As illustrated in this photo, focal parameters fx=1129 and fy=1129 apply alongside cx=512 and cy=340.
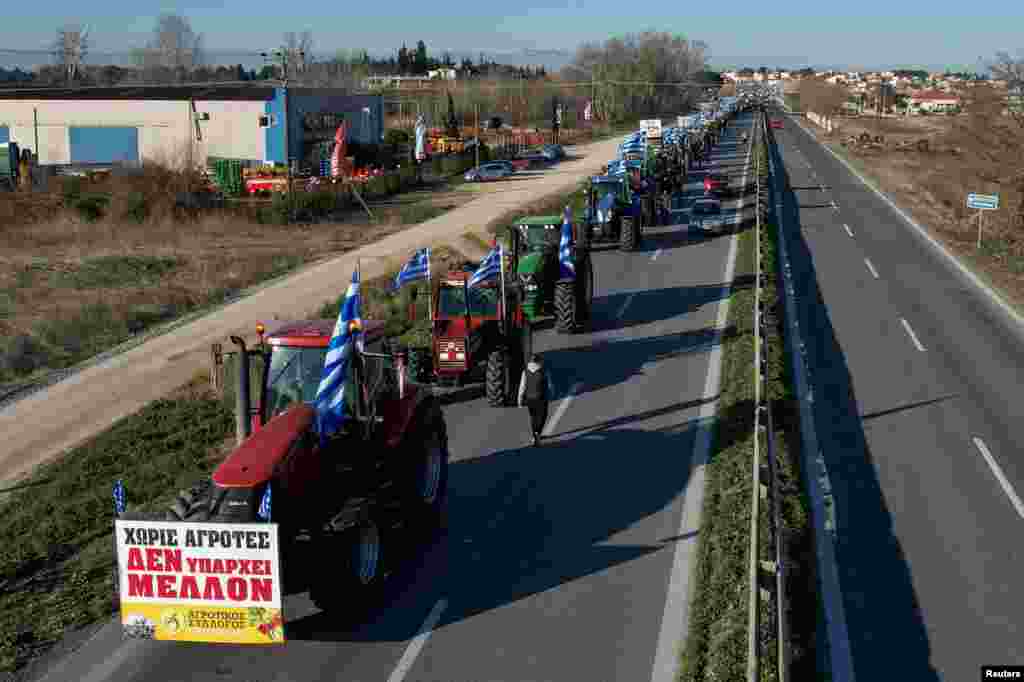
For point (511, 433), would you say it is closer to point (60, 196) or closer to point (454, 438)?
point (454, 438)

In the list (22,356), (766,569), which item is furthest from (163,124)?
(766,569)

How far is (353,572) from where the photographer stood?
10.4 metres

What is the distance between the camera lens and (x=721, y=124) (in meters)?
108

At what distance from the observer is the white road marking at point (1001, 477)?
44.7ft

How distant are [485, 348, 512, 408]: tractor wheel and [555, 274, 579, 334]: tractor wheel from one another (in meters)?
5.14

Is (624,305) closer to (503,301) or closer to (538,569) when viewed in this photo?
(503,301)

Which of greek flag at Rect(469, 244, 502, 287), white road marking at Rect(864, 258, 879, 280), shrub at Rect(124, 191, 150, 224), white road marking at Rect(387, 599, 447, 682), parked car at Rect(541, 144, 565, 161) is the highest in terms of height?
parked car at Rect(541, 144, 565, 161)

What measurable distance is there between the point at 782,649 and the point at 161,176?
41.8m

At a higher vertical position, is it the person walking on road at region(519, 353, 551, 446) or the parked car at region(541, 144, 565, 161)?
the parked car at region(541, 144, 565, 161)

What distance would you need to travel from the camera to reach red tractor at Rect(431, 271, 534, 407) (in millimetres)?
17812

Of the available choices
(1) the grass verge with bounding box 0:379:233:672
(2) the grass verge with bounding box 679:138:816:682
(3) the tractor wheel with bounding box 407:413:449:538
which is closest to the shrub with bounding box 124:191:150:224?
(1) the grass verge with bounding box 0:379:233:672

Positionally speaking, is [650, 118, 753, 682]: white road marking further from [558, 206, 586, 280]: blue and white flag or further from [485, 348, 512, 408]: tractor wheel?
[558, 206, 586, 280]: blue and white flag

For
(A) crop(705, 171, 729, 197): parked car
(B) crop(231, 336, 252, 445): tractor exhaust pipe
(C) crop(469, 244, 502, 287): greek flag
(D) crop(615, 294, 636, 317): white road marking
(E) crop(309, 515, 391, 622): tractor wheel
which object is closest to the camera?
(E) crop(309, 515, 391, 622): tractor wheel

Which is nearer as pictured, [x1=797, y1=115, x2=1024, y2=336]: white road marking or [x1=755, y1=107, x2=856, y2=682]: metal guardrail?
[x1=755, y1=107, x2=856, y2=682]: metal guardrail
